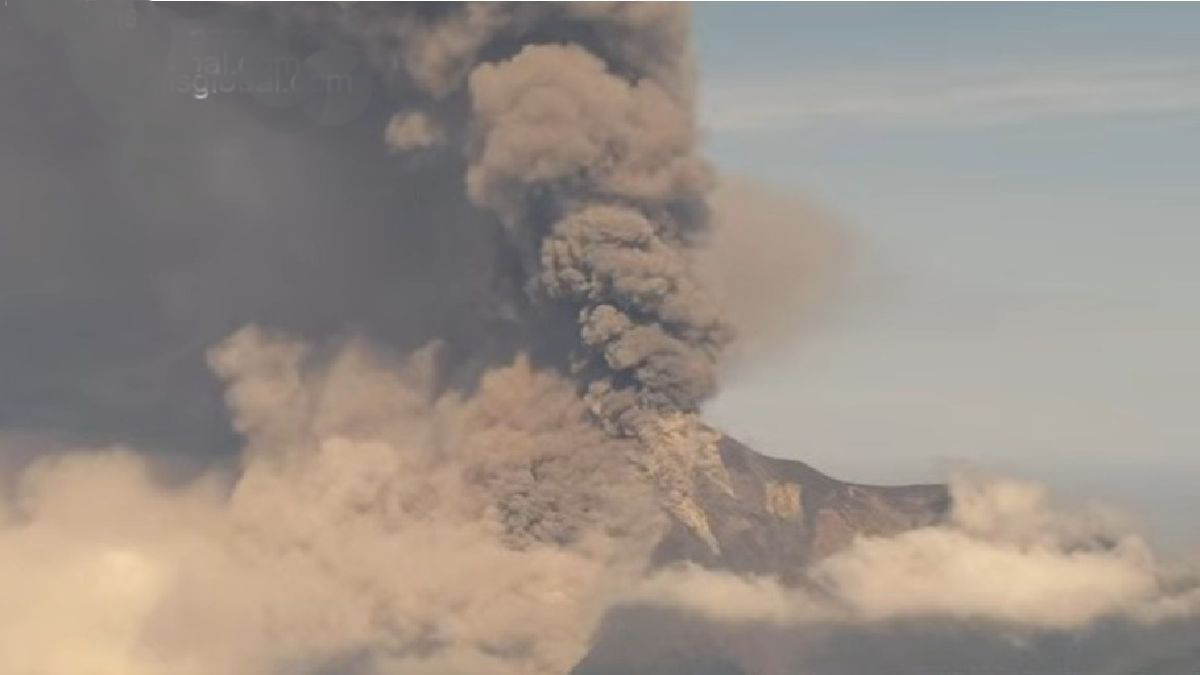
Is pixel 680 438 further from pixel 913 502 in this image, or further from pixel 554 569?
pixel 913 502

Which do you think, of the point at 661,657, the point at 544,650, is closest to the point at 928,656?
the point at 661,657

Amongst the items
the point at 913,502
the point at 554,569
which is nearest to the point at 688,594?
the point at 913,502

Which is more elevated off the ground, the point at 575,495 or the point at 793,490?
the point at 793,490

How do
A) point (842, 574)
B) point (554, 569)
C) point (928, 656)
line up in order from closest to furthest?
point (554, 569) < point (842, 574) < point (928, 656)

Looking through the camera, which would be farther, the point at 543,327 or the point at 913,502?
the point at 913,502

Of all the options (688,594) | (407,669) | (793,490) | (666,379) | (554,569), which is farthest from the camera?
(793,490)

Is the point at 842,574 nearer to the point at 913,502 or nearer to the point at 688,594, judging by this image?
the point at 913,502

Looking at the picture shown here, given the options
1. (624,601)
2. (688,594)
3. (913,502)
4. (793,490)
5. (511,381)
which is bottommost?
(511,381)
